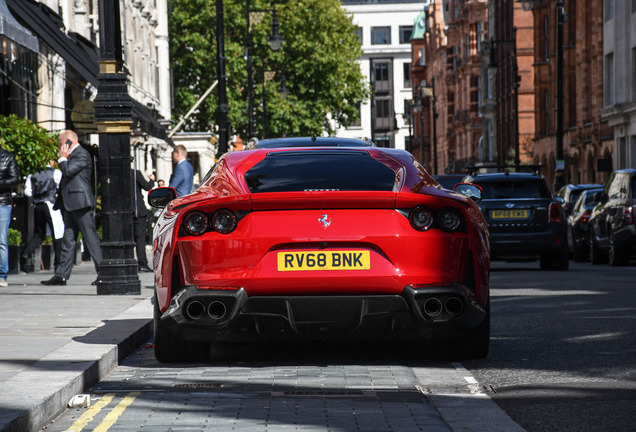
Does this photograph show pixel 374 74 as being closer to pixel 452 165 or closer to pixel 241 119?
pixel 452 165

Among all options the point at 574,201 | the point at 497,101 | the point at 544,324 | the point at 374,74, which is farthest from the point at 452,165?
the point at 544,324

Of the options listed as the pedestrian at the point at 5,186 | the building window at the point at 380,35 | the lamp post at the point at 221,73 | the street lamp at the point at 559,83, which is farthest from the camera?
the building window at the point at 380,35

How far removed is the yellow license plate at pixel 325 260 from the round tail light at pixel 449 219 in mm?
555

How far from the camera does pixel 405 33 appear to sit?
150m

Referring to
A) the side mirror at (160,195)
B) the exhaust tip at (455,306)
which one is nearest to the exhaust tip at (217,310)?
the exhaust tip at (455,306)

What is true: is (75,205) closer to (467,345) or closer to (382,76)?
(467,345)

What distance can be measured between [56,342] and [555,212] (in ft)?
40.9

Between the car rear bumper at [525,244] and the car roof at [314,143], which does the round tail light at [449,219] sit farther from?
the car rear bumper at [525,244]

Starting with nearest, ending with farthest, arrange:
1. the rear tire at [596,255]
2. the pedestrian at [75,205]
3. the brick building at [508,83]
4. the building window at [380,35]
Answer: the pedestrian at [75,205], the rear tire at [596,255], the brick building at [508,83], the building window at [380,35]

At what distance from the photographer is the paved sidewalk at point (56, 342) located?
6336 mm

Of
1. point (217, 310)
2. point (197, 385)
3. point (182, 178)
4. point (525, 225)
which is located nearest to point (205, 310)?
point (217, 310)

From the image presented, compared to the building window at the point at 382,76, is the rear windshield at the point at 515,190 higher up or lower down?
lower down

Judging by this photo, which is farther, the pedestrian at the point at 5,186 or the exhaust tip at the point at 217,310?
the pedestrian at the point at 5,186

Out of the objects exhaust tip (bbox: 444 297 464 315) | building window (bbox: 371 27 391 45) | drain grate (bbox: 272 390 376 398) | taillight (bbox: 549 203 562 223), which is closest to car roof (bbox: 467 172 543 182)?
taillight (bbox: 549 203 562 223)
